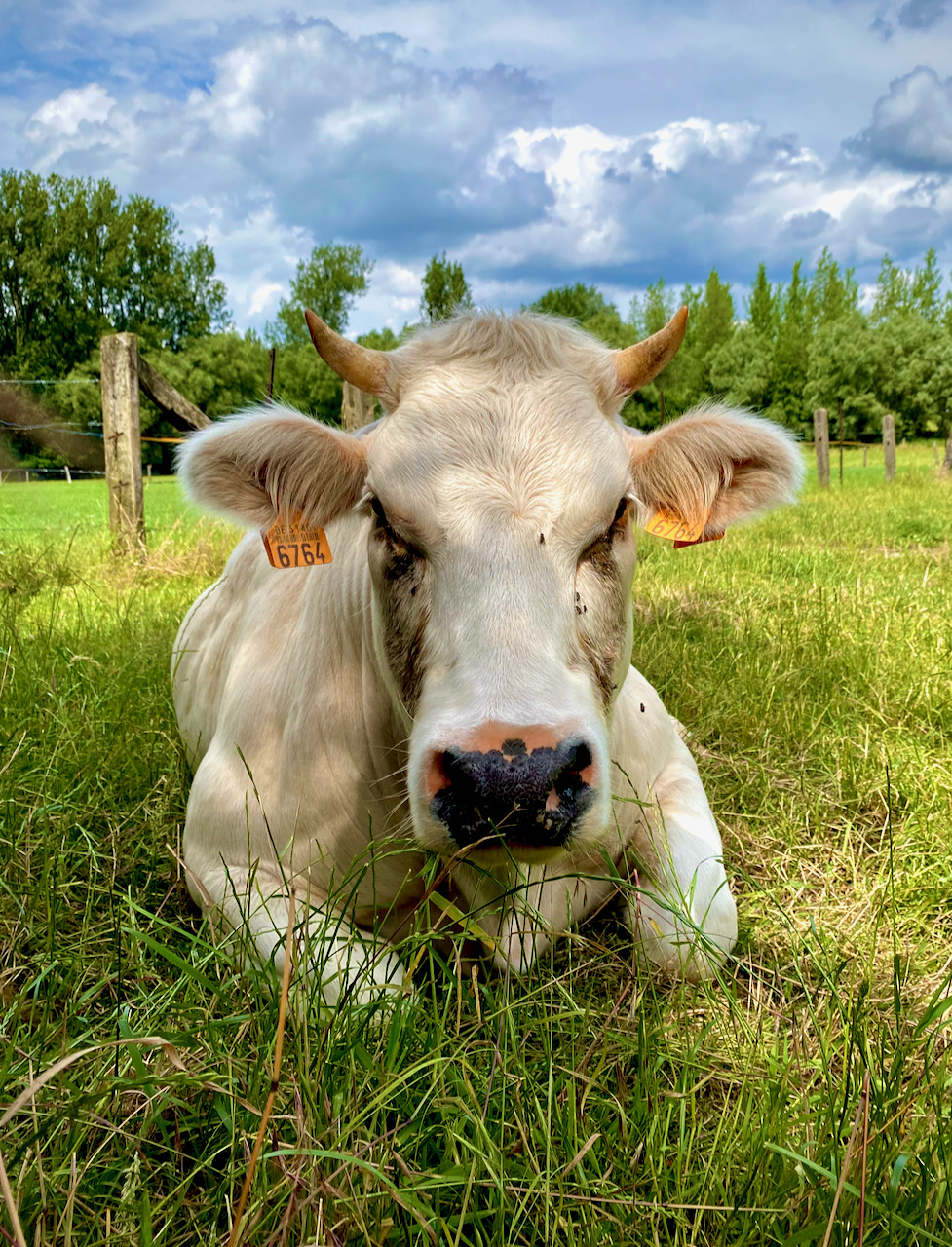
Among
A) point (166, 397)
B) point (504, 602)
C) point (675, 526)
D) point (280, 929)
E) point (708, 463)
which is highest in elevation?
point (166, 397)

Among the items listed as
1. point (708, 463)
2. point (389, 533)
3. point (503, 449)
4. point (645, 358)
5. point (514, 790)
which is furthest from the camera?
point (708, 463)

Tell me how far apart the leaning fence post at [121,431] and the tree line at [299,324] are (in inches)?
1621

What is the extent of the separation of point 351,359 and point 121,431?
708cm

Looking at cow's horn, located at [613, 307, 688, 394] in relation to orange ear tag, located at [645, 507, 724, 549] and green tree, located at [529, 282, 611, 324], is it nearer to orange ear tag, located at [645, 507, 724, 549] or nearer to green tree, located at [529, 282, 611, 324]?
orange ear tag, located at [645, 507, 724, 549]

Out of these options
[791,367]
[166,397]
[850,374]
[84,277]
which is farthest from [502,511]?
[84,277]

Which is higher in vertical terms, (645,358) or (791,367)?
(791,367)

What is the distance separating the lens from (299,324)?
77.1 meters

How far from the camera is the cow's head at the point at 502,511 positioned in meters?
1.77

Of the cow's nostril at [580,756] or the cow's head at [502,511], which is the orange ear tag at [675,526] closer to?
the cow's head at [502,511]

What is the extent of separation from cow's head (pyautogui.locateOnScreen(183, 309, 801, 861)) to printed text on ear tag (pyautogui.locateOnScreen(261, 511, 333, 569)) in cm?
5

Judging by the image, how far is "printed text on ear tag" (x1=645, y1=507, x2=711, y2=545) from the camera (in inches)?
109

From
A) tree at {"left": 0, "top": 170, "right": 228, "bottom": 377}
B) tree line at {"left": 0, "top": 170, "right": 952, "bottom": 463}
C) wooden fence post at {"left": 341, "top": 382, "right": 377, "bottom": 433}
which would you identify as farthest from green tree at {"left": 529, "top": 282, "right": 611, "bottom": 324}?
wooden fence post at {"left": 341, "top": 382, "right": 377, "bottom": 433}

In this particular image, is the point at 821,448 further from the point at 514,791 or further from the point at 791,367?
the point at 791,367

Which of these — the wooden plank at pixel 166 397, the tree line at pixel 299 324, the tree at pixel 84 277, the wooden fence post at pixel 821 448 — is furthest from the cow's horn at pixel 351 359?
the tree at pixel 84 277
